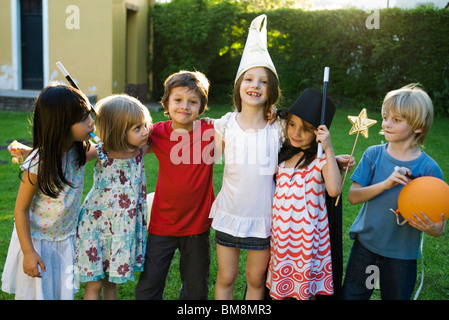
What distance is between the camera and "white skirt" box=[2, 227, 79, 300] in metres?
2.47

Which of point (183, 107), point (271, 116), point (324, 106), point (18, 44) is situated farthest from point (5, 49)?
point (324, 106)

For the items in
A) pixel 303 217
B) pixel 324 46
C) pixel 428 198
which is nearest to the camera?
pixel 428 198

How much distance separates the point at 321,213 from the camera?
99.0 inches

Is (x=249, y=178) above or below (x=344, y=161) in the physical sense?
below

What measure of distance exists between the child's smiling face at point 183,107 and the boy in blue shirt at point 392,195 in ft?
3.39

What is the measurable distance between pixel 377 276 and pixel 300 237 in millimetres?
538

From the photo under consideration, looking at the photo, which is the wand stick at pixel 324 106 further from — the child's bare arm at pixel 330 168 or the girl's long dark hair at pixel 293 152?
the girl's long dark hair at pixel 293 152

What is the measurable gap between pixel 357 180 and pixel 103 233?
1501 mm

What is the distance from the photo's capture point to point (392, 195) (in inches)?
98.7

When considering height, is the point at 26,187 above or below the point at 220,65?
below

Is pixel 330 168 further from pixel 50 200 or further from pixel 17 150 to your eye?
pixel 17 150

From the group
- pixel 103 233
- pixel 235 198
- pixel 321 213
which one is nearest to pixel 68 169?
pixel 103 233

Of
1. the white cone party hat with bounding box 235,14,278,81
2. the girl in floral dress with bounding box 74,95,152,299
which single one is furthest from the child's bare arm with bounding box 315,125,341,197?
the girl in floral dress with bounding box 74,95,152,299
